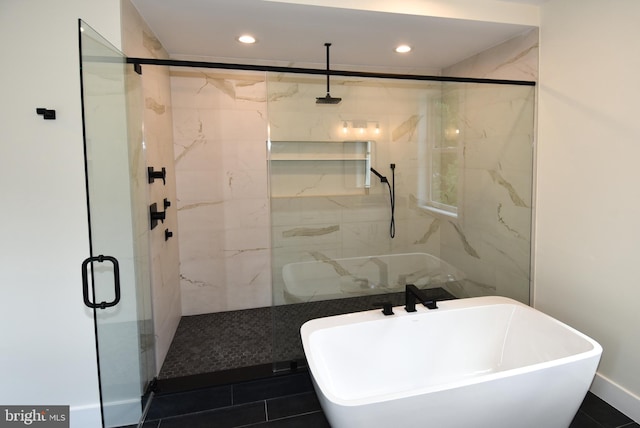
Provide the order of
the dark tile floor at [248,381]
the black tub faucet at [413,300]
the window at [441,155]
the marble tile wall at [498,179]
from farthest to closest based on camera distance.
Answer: the window at [441,155] → the marble tile wall at [498,179] → the black tub faucet at [413,300] → the dark tile floor at [248,381]

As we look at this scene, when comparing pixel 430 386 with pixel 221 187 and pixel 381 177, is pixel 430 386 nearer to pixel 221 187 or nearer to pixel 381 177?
pixel 381 177

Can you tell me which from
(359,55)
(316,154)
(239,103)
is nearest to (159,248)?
(316,154)

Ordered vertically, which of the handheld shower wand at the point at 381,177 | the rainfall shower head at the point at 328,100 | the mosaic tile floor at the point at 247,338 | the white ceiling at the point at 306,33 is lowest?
the mosaic tile floor at the point at 247,338

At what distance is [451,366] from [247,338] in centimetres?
168

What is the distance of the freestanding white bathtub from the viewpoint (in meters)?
1.52

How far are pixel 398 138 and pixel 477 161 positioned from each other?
76cm

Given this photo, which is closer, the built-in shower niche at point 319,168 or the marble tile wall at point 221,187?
the built-in shower niche at point 319,168

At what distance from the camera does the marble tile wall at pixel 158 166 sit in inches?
89.4

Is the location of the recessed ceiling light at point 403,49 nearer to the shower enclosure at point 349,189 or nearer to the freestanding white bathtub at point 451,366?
the shower enclosure at point 349,189

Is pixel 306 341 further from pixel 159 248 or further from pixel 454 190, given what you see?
pixel 454 190

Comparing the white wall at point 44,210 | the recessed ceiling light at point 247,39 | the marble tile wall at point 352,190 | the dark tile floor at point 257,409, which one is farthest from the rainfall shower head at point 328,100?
the dark tile floor at point 257,409

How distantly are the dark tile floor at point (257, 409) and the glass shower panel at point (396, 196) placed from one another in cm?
28

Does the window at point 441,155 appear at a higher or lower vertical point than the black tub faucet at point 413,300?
higher

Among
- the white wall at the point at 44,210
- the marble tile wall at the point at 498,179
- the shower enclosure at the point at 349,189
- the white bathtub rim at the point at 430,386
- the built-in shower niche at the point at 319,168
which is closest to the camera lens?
the white bathtub rim at the point at 430,386
